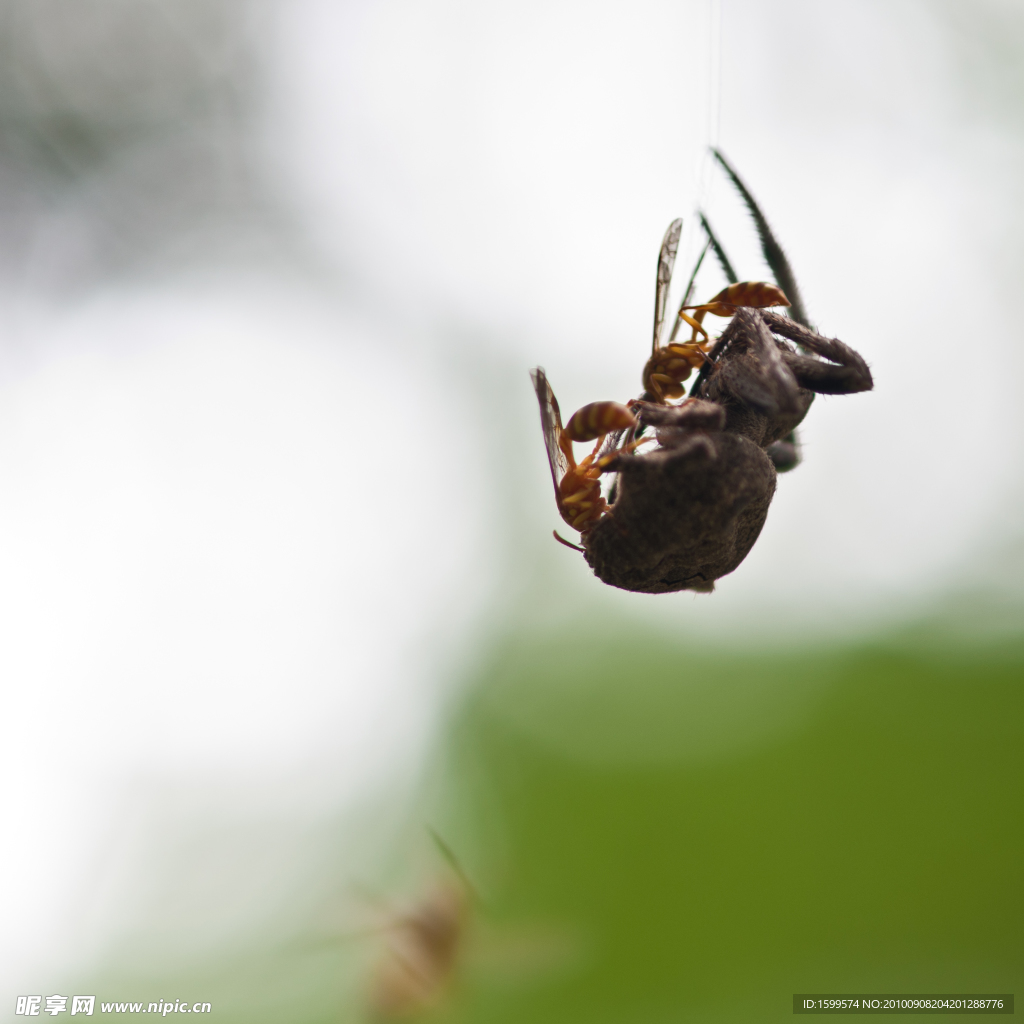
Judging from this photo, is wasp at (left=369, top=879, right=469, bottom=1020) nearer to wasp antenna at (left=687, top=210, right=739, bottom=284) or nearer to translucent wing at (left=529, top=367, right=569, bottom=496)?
translucent wing at (left=529, top=367, right=569, bottom=496)

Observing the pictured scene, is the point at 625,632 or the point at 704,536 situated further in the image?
the point at 625,632

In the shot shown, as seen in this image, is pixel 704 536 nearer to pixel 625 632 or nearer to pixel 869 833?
pixel 869 833

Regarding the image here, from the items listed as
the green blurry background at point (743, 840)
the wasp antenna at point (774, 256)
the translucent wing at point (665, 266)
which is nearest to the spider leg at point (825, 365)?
the wasp antenna at point (774, 256)

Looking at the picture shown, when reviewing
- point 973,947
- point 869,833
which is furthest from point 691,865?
point 973,947

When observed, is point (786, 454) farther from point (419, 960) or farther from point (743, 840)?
point (743, 840)

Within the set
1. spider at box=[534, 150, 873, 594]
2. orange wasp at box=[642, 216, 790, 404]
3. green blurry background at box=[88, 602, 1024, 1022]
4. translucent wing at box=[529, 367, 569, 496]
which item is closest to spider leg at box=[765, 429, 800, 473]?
spider at box=[534, 150, 873, 594]

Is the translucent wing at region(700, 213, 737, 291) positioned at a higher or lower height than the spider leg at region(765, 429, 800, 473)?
higher

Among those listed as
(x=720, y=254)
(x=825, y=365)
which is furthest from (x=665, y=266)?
(x=825, y=365)

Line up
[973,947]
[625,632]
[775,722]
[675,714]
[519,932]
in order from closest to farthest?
1. [519,932]
2. [973,947]
3. [775,722]
4. [675,714]
5. [625,632]
